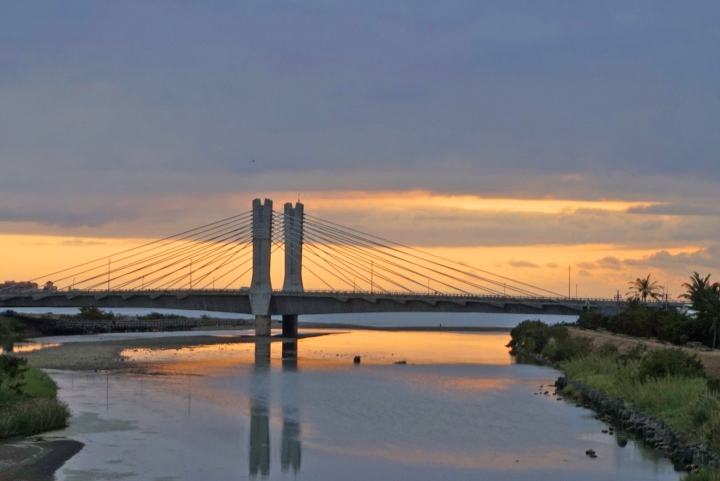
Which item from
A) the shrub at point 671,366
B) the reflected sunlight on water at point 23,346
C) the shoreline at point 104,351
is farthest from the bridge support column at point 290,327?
the shrub at point 671,366

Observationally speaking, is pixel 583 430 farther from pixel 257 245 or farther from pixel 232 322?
pixel 232 322

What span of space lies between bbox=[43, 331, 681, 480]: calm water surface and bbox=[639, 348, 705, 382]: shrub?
12.4 ft

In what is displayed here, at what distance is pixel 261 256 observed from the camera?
4518 inches

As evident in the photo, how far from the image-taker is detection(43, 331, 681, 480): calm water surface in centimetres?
3349

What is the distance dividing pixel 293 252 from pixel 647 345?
60.9 m

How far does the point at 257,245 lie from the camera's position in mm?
114750

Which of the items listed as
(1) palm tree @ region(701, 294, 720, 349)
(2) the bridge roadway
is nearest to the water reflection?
(1) palm tree @ region(701, 294, 720, 349)

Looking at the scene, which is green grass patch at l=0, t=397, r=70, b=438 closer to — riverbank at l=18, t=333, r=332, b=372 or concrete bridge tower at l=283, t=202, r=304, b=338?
riverbank at l=18, t=333, r=332, b=372

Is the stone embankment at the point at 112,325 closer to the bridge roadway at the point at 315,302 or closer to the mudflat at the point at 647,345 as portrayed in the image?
the bridge roadway at the point at 315,302

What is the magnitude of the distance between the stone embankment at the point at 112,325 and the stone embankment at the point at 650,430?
92.0m

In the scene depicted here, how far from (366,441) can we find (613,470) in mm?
10496

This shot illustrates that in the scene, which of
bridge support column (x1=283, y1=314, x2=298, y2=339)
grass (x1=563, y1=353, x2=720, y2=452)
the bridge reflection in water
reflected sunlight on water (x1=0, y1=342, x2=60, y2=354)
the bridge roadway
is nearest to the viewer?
grass (x1=563, y1=353, x2=720, y2=452)

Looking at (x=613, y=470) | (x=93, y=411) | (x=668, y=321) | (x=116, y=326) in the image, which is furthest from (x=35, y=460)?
(x=116, y=326)

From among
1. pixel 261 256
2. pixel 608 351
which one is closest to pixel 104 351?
pixel 261 256
